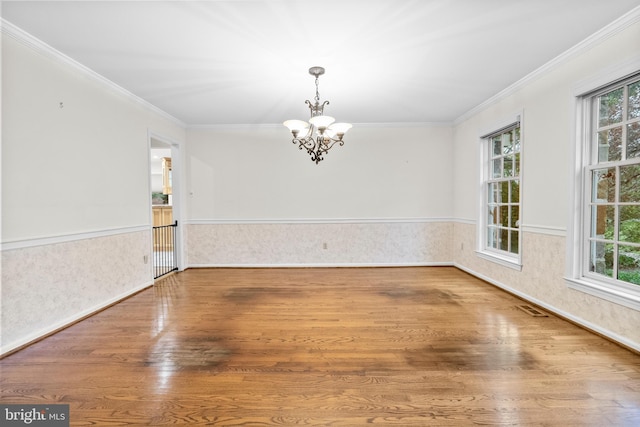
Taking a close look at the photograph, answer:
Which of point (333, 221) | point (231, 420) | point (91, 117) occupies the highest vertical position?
point (91, 117)

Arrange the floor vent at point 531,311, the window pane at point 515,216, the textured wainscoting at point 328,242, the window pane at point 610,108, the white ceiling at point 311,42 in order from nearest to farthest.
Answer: the white ceiling at point 311,42, the window pane at point 610,108, the floor vent at point 531,311, the window pane at point 515,216, the textured wainscoting at point 328,242

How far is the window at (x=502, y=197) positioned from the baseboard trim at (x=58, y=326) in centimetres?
501

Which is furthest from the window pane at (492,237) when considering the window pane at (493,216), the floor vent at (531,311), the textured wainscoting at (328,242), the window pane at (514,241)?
the floor vent at (531,311)

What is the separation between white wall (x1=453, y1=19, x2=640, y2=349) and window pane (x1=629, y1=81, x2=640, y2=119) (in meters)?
0.24

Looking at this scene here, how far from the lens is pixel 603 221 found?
2.80 m

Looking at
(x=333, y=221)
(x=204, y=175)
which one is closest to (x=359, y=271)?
(x=333, y=221)

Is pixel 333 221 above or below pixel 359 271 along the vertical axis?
above

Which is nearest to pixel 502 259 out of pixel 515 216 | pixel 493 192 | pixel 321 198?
pixel 515 216

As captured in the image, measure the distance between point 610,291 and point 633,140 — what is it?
1301 mm

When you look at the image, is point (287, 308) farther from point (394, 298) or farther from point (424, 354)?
point (424, 354)

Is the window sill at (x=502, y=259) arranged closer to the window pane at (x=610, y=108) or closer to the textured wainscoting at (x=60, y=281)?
the window pane at (x=610, y=108)

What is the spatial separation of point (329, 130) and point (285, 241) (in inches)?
110

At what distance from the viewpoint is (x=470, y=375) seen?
81.7 inches

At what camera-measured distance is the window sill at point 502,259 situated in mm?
3804
